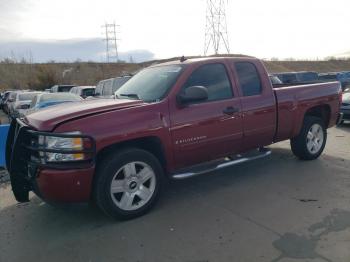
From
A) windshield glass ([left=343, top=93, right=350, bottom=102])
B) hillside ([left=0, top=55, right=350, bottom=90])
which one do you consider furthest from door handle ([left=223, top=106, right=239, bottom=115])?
hillside ([left=0, top=55, right=350, bottom=90])

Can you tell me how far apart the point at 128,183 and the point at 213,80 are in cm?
194

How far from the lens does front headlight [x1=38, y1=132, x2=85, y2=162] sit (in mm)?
3812

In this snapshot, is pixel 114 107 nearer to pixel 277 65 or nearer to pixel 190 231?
pixel 190 231

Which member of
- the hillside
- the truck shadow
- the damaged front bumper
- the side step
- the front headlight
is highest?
the hillside

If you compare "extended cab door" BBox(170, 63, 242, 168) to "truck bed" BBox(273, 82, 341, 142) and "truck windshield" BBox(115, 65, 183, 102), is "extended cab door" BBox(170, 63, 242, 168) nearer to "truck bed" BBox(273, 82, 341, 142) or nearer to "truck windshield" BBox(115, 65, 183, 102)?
"truck windshield" BBox(115, 65, 183, 102)

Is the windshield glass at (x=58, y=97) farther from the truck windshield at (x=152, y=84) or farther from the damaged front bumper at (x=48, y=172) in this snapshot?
the damaged front bumper at (x=48, y=172)

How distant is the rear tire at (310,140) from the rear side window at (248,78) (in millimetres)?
1465

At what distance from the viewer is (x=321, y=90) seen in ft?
21.8

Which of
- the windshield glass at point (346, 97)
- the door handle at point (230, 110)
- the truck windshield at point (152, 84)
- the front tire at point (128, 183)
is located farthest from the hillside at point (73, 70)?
the front tire at point (128, 183)

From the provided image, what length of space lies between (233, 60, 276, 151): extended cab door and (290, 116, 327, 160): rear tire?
0.90m

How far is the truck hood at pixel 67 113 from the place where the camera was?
3941mm

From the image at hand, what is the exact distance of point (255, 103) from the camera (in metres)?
5.44

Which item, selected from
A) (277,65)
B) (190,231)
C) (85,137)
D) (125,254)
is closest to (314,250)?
(190,231)

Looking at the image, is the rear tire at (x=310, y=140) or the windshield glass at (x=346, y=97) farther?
the windshield glass at (x=346, y=97)
